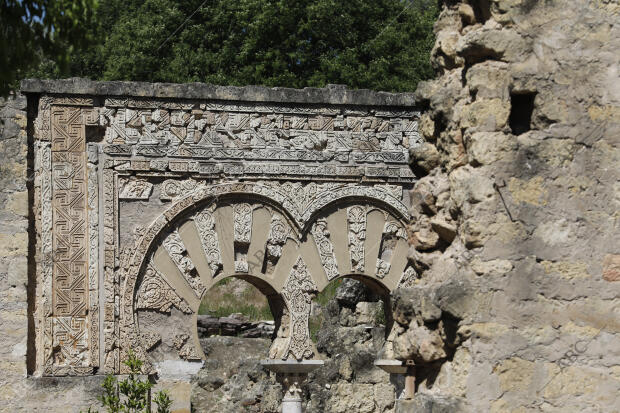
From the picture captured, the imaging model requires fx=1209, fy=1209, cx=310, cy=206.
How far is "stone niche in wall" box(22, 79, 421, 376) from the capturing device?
1073cm

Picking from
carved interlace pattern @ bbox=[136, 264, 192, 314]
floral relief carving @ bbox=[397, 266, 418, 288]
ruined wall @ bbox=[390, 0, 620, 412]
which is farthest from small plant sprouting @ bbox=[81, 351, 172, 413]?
ruined wall @ bbox=[390, 0, 620, 412]

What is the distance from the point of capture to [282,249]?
11242 millimetres

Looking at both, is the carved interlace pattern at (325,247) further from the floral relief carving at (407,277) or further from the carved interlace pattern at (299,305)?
the floral relief carving at (407,277)

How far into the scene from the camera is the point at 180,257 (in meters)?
11.0

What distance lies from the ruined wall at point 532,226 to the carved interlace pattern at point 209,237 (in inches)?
238

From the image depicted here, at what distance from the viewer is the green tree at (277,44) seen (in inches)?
801

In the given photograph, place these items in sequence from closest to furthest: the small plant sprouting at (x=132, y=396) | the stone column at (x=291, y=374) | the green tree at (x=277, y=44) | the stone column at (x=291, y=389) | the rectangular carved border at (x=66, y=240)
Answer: the small plant sprouting at (x=132, y=396)
the rectangular carved border at (x=66, y=240)
the stone column at (x=291, y=374)
the stone column at (x=291, y=389)
the green tree at (x=277, y=44)

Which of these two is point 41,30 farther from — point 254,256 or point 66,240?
point 254,256

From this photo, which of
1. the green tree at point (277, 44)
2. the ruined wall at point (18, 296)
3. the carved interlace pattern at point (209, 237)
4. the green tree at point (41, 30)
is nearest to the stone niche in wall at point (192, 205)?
the carved interlace pattern at point (209, 237)

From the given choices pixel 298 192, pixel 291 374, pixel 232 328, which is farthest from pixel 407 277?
pixel 232 328

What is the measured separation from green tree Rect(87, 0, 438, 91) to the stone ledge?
8467 mm

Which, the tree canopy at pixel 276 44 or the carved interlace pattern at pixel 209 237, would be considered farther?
the tree canopy at pixel 276 44

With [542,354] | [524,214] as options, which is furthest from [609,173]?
[542,354]

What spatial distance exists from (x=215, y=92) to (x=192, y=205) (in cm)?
106
